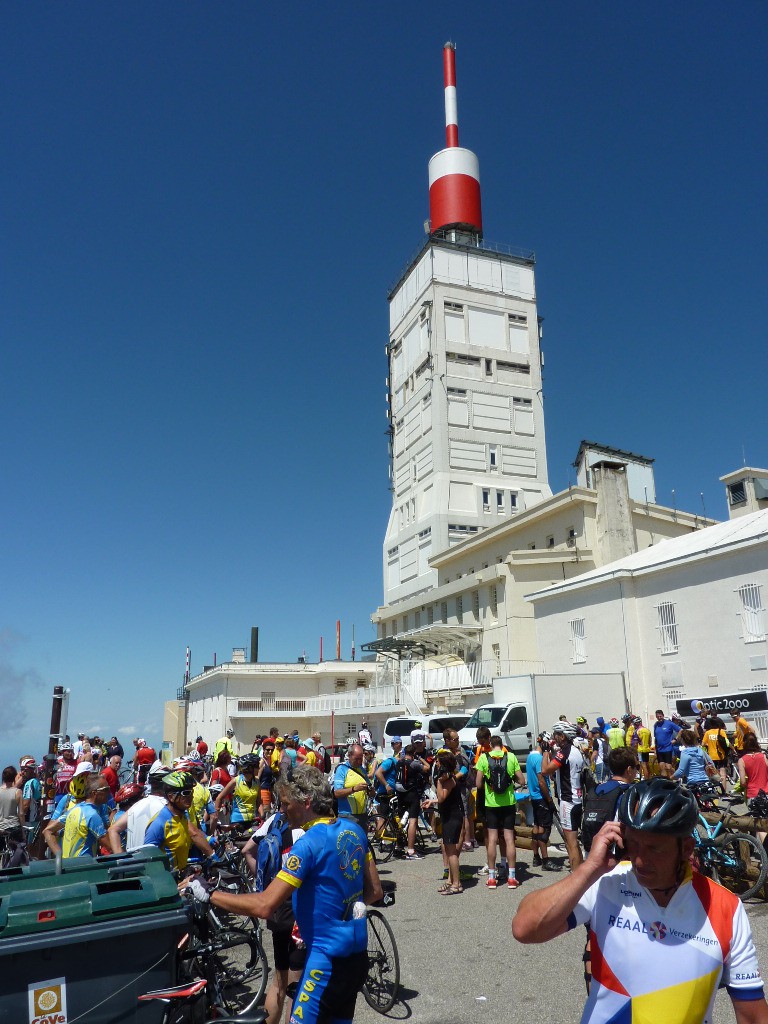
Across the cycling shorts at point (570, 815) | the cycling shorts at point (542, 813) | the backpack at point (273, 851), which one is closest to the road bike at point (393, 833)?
the cycling shorts at point (542, 813)

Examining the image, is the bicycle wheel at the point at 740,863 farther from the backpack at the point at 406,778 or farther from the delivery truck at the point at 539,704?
the delivery truck at the point at 539,704

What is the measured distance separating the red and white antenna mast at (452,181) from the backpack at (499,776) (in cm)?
7232

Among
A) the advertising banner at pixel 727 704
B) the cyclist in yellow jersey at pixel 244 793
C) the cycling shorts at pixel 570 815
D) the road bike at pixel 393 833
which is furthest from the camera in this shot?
the advertising banner at pixel 727 704

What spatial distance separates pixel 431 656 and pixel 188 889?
42.4 meters

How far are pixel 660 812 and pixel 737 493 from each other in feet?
132

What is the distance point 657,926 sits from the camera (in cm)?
235

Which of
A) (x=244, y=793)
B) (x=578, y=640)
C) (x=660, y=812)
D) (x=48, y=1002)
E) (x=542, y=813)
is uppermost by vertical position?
(x=578, y=640)

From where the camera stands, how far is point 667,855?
2.35 m

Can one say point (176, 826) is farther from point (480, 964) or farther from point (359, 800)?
point (359, 800)

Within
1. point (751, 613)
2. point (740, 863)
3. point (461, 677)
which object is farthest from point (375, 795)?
point (461, 677)

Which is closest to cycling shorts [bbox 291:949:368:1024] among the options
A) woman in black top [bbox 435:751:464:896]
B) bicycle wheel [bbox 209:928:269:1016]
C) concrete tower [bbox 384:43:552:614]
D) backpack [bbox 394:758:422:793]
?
bicycle wheel [bbox 209:928:269:1016]

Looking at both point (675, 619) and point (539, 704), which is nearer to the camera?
point (539, 704)

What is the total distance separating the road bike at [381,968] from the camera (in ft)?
20.2

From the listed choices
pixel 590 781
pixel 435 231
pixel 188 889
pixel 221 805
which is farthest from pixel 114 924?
pixel 435 231
